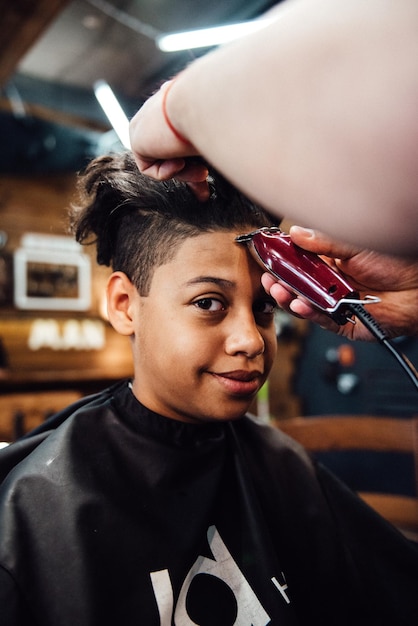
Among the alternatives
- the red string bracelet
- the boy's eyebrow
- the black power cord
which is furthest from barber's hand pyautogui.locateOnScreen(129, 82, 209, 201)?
the black power cord

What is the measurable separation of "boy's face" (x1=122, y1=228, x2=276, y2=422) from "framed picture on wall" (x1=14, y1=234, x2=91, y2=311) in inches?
178

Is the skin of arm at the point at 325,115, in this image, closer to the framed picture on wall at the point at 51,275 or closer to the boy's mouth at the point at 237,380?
the boy's mouth at the point at 237,380

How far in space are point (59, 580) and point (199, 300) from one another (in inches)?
22.3

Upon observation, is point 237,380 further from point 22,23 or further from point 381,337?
point 22,23

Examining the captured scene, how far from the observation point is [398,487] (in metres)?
4.81

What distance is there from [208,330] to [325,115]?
0.62 m

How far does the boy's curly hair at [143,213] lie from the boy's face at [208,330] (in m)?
Result: 0.05

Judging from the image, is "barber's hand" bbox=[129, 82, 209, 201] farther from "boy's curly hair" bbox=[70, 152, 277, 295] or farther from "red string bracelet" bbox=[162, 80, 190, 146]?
"boy's curly hair" bbox=[70, 152, 277, 295]

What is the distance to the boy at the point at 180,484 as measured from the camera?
0.92m

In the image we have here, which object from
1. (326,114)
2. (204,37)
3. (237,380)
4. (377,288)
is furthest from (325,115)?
(204,37)

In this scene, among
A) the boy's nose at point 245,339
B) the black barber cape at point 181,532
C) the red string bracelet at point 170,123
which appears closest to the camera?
the red string bracelet at point 170,123

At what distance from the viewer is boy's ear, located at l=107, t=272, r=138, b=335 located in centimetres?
122

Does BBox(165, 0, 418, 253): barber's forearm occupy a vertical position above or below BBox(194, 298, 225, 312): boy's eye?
above

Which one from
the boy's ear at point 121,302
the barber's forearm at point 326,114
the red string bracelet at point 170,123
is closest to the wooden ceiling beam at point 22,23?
the boy's ear at point 121,302
